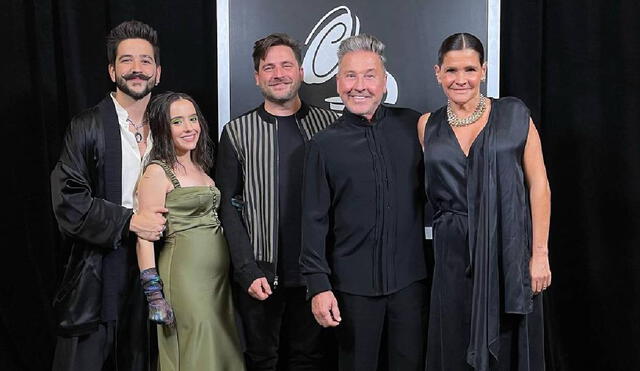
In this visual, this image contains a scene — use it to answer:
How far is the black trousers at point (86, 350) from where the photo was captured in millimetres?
2506

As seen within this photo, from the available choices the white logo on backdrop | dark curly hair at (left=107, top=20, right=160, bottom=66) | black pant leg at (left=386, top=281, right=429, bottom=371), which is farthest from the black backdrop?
black pant leg at (left=386, top=281, right=429, bottom=371)

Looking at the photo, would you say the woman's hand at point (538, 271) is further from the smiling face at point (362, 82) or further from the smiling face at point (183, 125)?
the smiling face at point (183, 125)

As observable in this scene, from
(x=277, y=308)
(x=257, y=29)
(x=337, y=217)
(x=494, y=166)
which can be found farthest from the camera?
(x=257, y=29)

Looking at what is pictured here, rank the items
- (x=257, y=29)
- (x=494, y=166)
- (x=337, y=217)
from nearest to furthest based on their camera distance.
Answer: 1. (x=494, y=166)
2. (x=337, y=217)
3. (x=257, y=29)

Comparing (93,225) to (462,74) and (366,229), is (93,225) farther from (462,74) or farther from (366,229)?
(462,74)

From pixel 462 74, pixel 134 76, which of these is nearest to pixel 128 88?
pixel 134 76

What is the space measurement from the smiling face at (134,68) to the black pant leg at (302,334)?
859mm

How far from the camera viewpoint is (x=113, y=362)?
8.60ft

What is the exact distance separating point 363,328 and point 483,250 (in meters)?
0.44

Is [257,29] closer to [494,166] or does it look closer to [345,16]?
[345,16]

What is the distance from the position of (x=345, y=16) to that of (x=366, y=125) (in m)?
0.83

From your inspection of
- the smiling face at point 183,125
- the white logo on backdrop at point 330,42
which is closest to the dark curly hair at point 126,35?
the smiling face at point 183,125

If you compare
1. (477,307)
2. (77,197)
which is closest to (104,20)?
(77,197)

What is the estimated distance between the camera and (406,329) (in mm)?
2354
